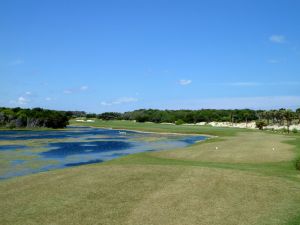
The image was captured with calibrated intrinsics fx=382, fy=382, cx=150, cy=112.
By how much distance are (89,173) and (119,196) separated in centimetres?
1103

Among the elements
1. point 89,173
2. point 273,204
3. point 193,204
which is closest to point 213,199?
point 193,204

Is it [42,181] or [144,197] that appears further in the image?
[42,181]

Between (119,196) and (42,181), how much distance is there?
9858 millimetres

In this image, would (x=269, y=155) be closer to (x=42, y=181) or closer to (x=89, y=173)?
(x=89, y=173)

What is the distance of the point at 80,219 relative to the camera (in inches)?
885

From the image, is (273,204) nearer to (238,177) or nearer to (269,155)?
(238,177)

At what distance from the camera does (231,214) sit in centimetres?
2342

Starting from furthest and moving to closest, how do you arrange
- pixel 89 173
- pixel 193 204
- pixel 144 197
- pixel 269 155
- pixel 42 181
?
pixel 269 155, pixel 89 173, pixel 42 181, pixel 144 197, pixel 193 204

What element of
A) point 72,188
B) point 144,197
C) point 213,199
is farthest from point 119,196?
point 213,199

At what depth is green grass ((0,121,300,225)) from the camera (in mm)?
22750

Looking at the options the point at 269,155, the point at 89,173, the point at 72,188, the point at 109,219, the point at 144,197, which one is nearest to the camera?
the point at 109,219

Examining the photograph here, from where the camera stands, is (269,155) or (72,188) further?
(269,155)

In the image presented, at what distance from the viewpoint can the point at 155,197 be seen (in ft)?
90.6

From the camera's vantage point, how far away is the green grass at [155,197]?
74.6 ft
